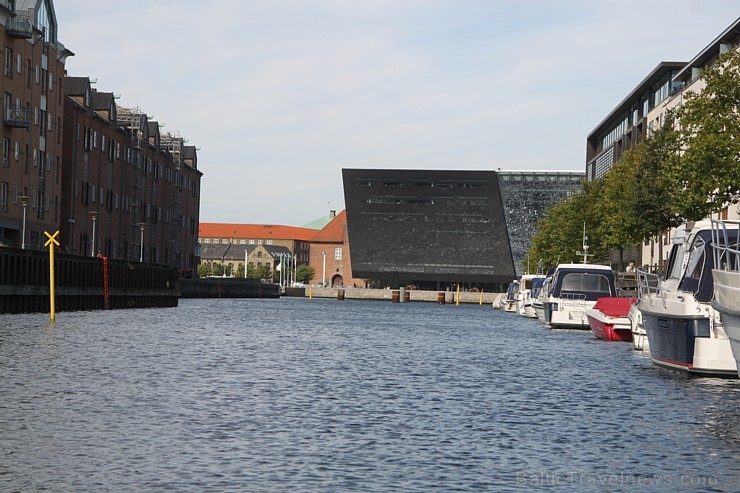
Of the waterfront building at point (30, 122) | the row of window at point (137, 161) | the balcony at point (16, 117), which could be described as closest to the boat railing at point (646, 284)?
the waterfront building at point (30, 122)

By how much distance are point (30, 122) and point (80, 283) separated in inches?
839

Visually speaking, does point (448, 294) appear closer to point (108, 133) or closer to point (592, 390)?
point (108, 133)

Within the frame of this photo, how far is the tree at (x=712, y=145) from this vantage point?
46.7 metres

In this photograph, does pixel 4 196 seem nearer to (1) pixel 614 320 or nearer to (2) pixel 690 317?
(1) pixel 614 320

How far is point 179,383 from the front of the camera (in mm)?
22719

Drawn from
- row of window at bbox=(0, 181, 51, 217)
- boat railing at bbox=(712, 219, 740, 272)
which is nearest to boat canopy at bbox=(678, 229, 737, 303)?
boat railing at bbox=(712, 219, 740, 272)

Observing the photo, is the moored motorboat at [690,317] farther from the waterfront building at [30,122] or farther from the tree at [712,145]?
the waterfront building at [30,122]

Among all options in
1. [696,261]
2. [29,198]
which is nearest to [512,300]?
[29,198]

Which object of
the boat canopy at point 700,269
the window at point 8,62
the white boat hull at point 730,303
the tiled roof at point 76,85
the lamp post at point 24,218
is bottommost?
the white boat hull at point 730,303

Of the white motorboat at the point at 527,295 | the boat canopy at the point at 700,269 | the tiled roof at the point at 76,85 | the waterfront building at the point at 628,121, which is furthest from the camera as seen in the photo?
the waterfront building at the point at 628,121

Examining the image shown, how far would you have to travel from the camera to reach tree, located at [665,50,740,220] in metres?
46.7

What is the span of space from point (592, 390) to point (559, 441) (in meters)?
7.83

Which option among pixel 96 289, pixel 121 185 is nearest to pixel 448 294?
pixel 121 185

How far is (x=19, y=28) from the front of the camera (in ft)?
267
